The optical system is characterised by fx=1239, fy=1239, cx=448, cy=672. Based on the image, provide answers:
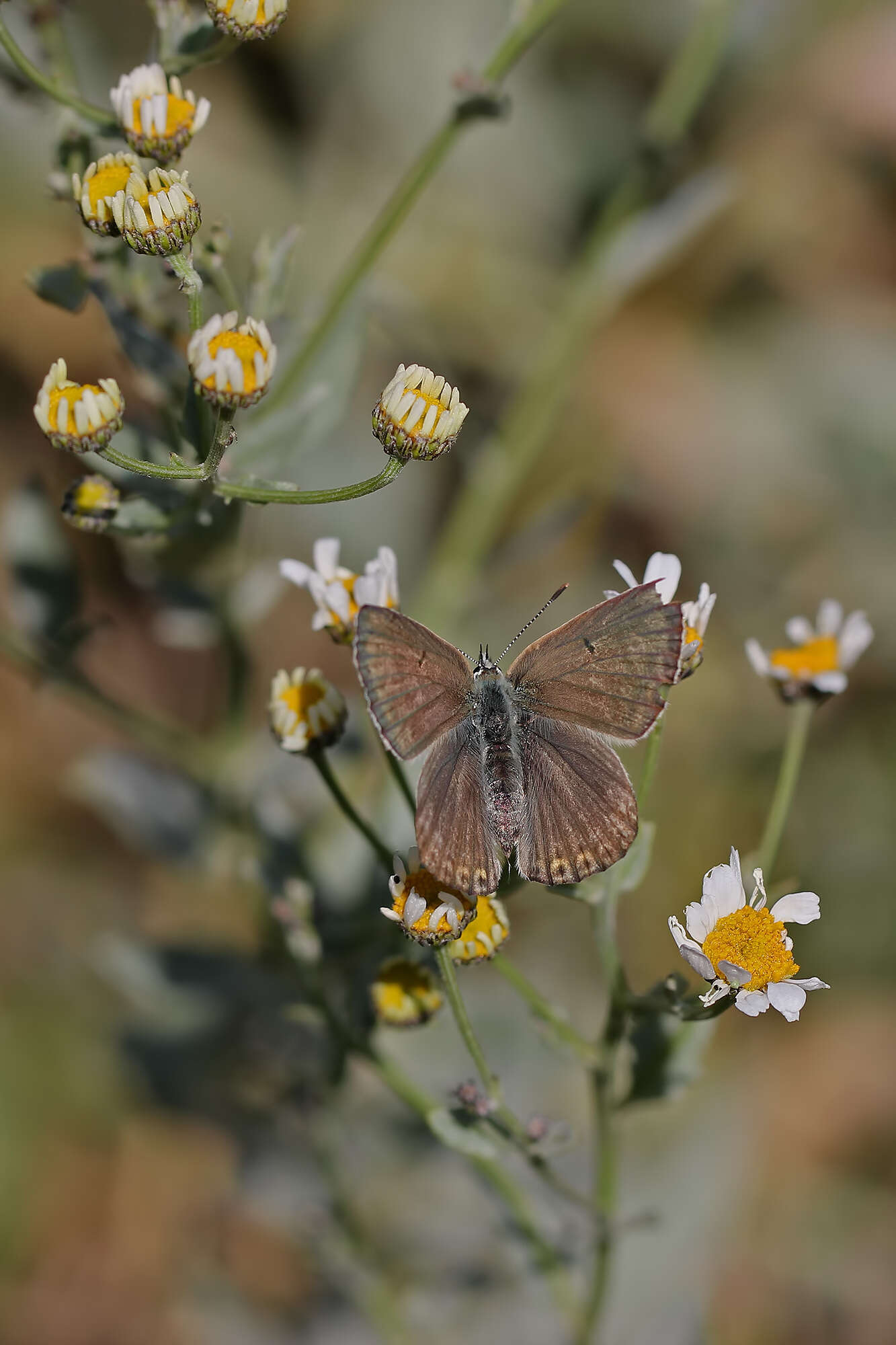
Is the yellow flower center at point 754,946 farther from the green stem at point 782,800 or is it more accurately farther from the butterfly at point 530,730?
the butterfly at point 530,730

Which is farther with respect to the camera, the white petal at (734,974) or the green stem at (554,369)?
the green stem at (554,369)

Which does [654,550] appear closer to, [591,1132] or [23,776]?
[591,1132]

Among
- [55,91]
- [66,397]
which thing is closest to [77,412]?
[66,397]

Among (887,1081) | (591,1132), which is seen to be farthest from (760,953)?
(887,1081)

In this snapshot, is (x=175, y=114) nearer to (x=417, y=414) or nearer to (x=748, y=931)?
(x=417, y=414)

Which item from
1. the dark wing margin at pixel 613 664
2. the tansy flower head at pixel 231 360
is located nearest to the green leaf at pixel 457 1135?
the dark wing margin at pixel 613 664

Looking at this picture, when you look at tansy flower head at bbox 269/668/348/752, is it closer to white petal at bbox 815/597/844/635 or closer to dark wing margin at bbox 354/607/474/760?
dark wing margin at bbox 354/607/474/760
